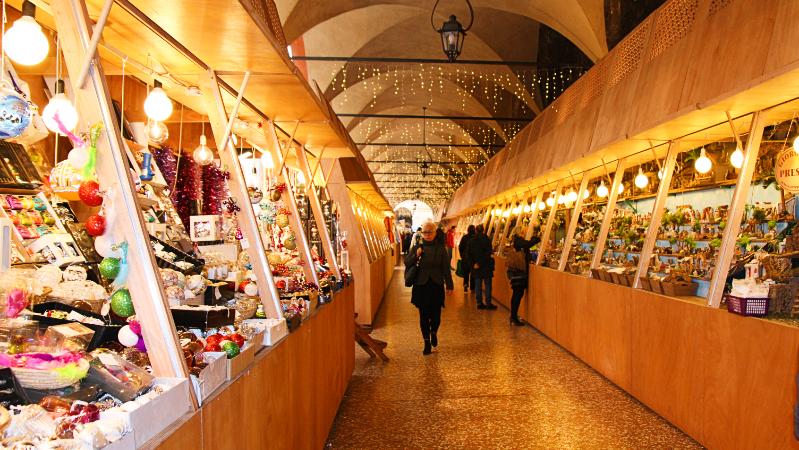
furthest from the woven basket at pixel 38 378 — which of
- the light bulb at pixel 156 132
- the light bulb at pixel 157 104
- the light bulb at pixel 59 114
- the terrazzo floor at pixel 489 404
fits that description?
the terrazzo floor at pixel 489 404

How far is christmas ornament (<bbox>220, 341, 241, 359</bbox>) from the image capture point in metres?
2.44

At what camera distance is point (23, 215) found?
3.04 metres

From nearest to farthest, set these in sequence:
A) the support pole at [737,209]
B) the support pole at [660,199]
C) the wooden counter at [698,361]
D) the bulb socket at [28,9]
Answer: the bulb socket at [28,9] → the wooden counter at [698,361] → the support pole at [737,209] → the support pole at [660,199]

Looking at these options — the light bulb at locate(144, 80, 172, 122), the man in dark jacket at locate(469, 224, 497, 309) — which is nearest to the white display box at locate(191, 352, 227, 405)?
the light bulb at locate(144, 80, 172, 122)

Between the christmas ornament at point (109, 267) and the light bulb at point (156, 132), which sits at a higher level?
the light bulb at point (156, 132)

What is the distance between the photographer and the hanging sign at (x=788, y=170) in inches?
160

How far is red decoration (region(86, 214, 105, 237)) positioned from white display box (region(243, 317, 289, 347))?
46.6 inches

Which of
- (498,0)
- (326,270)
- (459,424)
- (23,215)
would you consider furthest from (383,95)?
(23,215)

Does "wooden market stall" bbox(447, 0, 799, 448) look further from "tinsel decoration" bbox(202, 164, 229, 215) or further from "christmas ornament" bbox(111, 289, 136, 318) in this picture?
"tinsel decoration" bbox(202, 164, 229, 215)

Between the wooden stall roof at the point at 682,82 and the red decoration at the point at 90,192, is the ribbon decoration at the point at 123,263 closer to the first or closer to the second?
the red decoration at the point at 90,192

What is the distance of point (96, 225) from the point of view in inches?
78.4

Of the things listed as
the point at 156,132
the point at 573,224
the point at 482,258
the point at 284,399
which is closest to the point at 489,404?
the point at 284,399

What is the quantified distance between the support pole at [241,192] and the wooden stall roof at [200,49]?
108 millimetres

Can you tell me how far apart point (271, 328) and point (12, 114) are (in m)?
1.53
